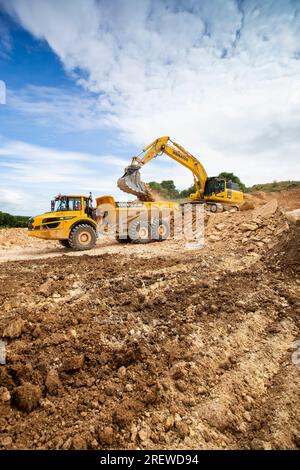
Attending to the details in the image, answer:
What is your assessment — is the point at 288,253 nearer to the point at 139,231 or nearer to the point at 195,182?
the point at 139,231

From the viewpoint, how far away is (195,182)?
15.6 metres

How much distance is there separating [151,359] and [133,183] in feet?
31.9

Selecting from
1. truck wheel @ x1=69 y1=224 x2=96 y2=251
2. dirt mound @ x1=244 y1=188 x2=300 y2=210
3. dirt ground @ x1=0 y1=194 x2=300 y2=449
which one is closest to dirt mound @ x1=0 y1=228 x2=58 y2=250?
truck wheel @ x1=69 y1=224 x2=96 y2=251

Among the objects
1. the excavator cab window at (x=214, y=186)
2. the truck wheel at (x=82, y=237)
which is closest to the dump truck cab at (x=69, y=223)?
the truck wheel at (x=82, y=237)

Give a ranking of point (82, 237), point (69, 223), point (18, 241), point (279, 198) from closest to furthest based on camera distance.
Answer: point (69, 223)
point (82, 237)
point (18, 241)
point (279, 198)

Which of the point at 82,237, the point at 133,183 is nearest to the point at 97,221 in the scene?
the point at 82,237

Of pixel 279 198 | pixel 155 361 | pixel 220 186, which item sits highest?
pixel 279 198

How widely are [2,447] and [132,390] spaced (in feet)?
3.78

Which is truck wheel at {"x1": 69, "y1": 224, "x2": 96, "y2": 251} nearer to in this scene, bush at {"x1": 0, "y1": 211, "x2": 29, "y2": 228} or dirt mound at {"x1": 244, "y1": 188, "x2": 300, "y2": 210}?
bush at {"x1": 0, "y1": 211, "x2": 29, "y2": 228}

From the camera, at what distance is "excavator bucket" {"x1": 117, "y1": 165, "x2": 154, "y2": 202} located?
11836 mm

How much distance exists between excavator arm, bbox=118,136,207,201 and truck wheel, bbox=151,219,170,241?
174cm
